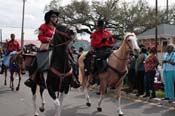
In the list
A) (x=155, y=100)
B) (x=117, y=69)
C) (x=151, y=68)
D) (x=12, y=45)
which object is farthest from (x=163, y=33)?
(x=117, y=69)

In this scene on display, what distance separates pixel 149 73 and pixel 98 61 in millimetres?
3338

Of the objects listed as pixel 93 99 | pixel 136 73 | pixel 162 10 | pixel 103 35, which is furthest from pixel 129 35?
pixel 162 10

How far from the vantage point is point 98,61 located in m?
12.4

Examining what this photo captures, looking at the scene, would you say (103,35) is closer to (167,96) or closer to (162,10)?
(167,96)

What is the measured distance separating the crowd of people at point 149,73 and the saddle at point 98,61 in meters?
0.86

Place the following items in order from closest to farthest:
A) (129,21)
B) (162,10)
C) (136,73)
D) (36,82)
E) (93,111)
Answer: (36,82)
(93,111)
(136,73)
(129,21)
(162,10)

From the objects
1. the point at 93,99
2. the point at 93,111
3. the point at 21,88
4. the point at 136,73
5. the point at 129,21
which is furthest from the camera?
the point at 129,21

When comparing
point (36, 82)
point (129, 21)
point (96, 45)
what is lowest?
point (36, 82)

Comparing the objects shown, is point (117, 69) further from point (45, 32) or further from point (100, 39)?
point (45, 32)

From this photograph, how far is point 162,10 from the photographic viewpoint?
71750 millimetres

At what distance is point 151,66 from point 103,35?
3184 mm

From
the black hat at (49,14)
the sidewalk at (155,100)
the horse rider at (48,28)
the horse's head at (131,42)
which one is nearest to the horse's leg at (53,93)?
the horse rider at (48,28)

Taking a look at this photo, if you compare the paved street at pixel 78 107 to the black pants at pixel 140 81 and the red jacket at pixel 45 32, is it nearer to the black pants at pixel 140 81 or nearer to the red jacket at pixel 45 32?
the black pants at pixel 140 81

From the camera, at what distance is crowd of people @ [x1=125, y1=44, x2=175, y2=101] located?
13.8 meters
